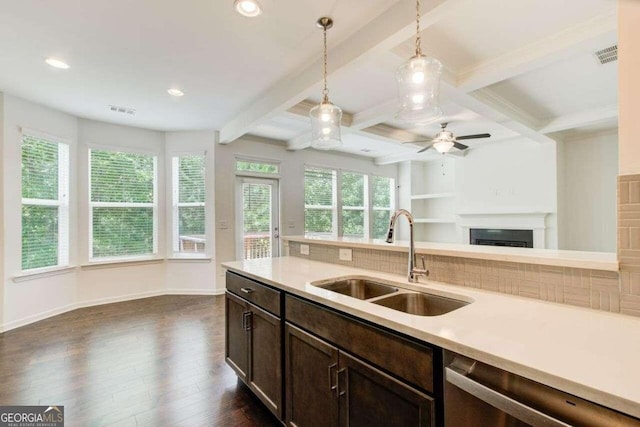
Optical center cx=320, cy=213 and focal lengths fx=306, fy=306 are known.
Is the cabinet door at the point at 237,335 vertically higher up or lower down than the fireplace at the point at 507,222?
lower down

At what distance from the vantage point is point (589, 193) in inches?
202

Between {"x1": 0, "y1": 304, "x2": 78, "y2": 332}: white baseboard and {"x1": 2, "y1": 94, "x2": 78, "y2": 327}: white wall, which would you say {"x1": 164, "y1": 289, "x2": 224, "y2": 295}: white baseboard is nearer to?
{"x1": 0, "y1": 304, "x2": 78, "y2": 332}: white baseboard

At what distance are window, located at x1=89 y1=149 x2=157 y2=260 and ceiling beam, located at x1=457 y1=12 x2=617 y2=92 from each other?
4.75 metres

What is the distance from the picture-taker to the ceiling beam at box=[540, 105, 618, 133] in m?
4.04

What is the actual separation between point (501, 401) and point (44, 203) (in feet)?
17.0

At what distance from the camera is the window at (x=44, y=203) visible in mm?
3805

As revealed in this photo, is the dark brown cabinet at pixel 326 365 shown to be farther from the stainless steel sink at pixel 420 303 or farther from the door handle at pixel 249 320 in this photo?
the stainless steel sink at pixel 420 303

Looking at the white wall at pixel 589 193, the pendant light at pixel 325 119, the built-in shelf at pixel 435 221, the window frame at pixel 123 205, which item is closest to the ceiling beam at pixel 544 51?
the pendant light at pixel 325 119

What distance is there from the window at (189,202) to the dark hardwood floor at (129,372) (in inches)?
57.6

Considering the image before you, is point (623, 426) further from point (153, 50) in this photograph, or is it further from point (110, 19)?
point (153, 50)

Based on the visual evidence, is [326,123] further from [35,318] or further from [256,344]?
[35,318]

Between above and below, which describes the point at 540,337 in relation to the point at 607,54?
below

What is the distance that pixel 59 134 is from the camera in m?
4.15

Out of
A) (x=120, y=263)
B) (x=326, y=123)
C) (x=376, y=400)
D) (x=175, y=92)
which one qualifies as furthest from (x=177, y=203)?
(x=376, y=400)
